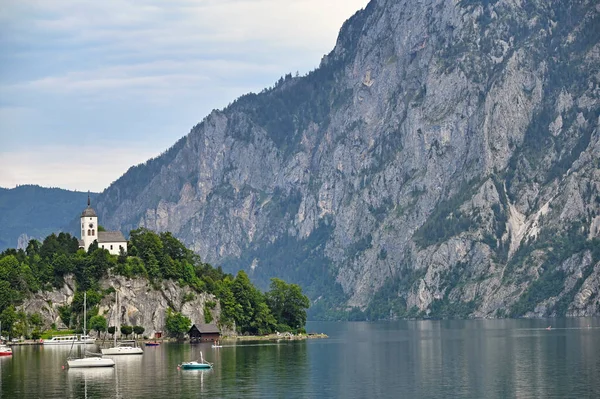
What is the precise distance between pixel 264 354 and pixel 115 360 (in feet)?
83.4

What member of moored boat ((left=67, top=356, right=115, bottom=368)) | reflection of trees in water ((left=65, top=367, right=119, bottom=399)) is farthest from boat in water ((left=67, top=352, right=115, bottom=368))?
reflection of trees in water ((left=65, top=367, right=119, bottom=399))

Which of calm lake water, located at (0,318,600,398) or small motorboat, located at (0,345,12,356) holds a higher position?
small motorboat, located at (0,345,12,356)

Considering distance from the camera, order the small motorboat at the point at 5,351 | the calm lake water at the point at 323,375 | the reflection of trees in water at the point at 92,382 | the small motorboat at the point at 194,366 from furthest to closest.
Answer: the small motorboat at the point at 5,351 < the small motorboat at the point at 194,366 < the reflection of trees in water at the point at 92,382 < the calm lake water at the point at 323,375

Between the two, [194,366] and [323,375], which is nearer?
[323,375]

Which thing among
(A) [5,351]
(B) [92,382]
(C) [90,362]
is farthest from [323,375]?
(A) [5,351]

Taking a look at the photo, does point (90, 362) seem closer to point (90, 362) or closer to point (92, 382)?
point (90, 362)

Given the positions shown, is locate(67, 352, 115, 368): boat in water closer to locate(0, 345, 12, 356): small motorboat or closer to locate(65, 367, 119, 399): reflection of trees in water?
locate(65, 367, 119, 399): reflection of trees in water

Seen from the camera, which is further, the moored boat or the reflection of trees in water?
the moored boat

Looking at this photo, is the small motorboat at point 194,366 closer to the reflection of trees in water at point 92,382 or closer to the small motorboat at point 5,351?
the reflection of trees in water at point 92,382

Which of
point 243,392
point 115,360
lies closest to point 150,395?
point 243,392

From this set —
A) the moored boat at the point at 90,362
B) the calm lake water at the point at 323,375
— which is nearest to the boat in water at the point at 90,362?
the moored boat at the point at 90,362

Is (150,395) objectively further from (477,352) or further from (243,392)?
(477,352)

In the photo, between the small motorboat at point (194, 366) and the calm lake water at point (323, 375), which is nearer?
the calm lake water at point (323, 375)

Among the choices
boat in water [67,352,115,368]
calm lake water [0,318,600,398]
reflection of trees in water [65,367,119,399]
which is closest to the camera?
calm lake water [0,318,600,398]
